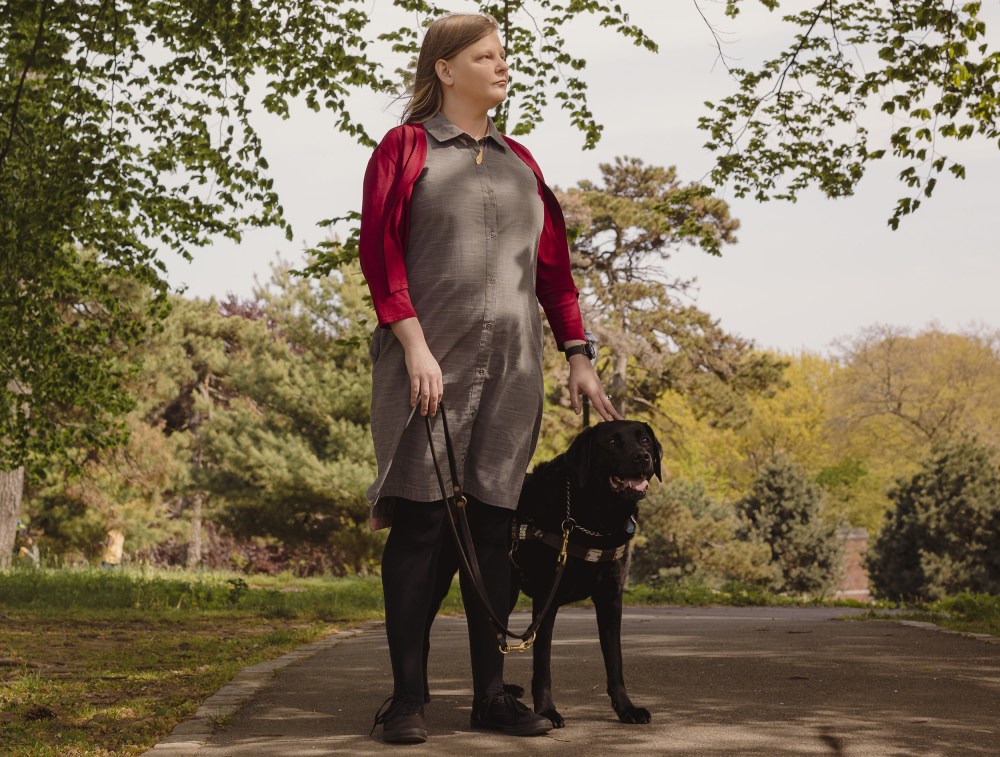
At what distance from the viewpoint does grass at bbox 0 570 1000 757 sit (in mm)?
4289

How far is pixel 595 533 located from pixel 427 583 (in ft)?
2.13

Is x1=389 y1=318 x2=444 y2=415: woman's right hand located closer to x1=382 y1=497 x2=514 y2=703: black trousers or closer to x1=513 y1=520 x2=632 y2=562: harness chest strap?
x1=382 y1=497 x2=514 y2=703: black trousers

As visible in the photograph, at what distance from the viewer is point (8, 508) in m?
21.0

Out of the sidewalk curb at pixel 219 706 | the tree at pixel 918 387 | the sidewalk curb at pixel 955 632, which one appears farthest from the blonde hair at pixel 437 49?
the tree at pixel 918 387

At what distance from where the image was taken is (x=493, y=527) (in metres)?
3.90

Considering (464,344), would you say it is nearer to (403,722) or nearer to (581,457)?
(581,457)

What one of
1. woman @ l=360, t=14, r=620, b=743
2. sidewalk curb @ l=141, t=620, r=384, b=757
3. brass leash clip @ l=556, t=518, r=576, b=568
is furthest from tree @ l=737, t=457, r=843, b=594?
woman @ l=360, t=14, r=620, b=743

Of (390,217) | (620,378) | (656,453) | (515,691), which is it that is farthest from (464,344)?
(620,378)

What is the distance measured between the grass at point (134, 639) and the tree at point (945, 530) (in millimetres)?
5121

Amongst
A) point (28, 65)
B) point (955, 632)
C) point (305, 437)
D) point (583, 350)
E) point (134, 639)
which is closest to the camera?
point (583, 350)

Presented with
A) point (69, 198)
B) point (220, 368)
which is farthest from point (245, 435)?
point (69, 198)

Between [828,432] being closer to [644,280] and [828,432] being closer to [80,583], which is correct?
[644,280]

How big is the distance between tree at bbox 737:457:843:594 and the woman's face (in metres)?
23.2

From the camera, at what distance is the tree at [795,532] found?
1033 inches
